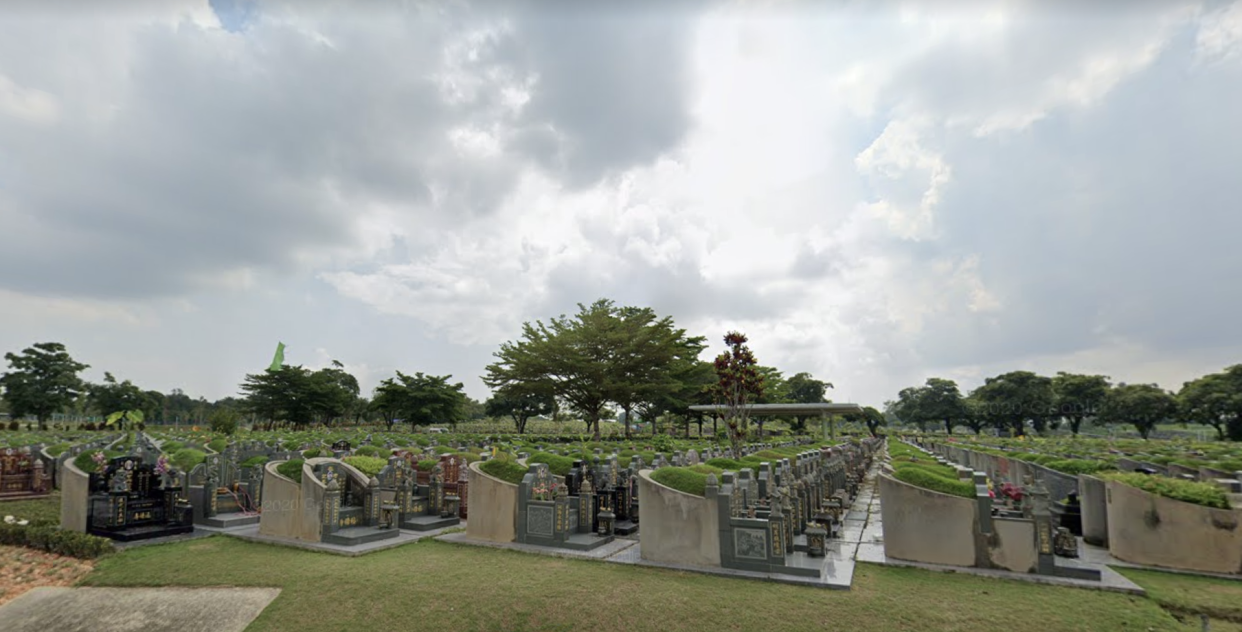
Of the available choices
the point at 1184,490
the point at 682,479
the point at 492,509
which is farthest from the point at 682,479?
the point at 1184,490

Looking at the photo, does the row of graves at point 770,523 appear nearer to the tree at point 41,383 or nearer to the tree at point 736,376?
the tree at point 736,376

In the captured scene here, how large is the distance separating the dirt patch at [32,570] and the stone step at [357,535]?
3713 millimetres

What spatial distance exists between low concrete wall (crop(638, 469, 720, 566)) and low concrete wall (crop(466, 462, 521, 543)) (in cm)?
299

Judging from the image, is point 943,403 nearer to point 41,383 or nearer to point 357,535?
point 357,535

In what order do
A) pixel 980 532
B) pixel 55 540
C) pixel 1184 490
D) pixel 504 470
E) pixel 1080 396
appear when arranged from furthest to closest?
pixel 1080 396, pixel 504 470, pixel 55 540, pixel 1184 490, pixel 980 532

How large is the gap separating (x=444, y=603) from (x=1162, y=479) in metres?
12.0

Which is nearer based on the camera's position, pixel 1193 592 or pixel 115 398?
pixel 1193 592

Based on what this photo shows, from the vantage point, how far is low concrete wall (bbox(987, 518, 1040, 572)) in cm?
862

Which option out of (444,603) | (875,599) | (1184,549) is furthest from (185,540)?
(1184,549)

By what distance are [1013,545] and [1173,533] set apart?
285cm

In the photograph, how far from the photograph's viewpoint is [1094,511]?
35.1 ft

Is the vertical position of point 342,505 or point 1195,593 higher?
point 342,505

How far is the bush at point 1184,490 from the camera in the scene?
891 centimetres

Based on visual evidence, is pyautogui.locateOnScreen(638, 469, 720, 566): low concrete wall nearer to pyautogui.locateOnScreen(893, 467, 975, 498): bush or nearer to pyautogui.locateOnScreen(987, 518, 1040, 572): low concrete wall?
pyautogui.locateOnScreen(893, 467, 975, 498): bush
